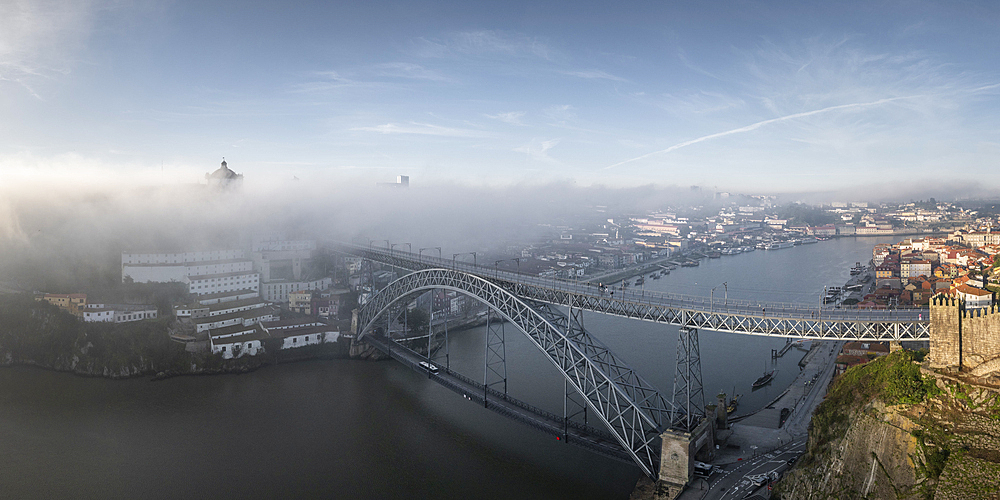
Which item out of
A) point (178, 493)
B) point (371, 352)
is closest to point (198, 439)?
point (178, 493)

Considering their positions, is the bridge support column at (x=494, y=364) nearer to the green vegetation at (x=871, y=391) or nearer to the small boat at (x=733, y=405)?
the small boat at (x=733, y=405)

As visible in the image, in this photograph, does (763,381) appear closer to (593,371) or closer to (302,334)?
(593,371)

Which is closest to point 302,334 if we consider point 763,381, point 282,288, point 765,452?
point 282,288

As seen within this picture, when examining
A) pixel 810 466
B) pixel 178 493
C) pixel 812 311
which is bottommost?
pixel 178 493

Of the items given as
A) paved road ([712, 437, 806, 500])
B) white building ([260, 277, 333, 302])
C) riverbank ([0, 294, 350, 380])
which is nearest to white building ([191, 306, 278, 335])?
riverbank ([0, 294, 350, 380])

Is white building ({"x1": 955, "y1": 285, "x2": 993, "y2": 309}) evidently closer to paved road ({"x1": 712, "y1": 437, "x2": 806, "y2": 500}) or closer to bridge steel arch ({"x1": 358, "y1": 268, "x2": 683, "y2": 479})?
paved road ({"x1": 712, "y1": 437, "x2": 806, "y2": 500})

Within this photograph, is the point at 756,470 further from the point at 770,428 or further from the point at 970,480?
the point at 970,480
